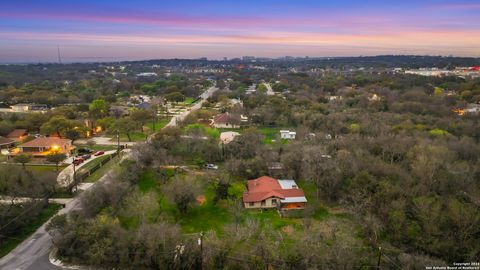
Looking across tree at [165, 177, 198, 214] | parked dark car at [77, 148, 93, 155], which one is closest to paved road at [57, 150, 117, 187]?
parked dark car at [77, 148, 93, 155]

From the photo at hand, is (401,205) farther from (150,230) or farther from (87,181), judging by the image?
(87,181)

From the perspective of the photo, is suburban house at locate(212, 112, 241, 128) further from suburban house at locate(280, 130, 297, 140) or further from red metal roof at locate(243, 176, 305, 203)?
red metal roof at locate(243, 176, 305, 203)

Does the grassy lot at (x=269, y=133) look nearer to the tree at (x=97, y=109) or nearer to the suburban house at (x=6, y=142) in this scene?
the tree at (x=97, y=109)

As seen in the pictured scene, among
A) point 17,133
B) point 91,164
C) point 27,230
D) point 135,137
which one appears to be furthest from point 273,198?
point 17,133

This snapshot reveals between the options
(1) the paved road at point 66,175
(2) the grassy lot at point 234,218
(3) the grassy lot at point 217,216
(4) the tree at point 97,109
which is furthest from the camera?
(4) the tree at point 97,109

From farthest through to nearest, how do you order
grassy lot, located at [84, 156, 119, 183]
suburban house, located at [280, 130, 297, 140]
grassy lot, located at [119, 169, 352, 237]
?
suburban house, located at [280, 130, 297, 140] → grassy lot, located at [84, 156, 119, 183] → grassy lot, located at [119, 169, 352, 237]

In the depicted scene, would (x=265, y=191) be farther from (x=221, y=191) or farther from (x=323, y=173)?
(x=323, y=173)

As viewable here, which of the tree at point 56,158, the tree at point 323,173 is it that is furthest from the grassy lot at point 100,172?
the tree at point 323,173
